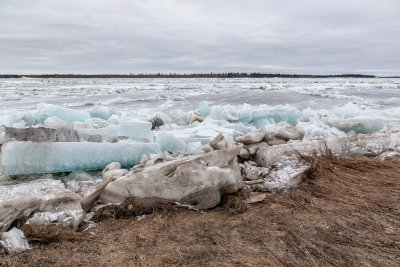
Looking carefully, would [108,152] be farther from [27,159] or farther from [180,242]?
[180,242]

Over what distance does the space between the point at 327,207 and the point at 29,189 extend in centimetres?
283

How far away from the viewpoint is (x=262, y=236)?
2318 millimetres

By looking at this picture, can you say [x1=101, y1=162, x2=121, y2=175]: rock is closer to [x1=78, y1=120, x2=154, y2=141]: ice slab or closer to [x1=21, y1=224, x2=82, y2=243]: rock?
[x1=78, y1=120, x2=154, y2=141]: ice slab

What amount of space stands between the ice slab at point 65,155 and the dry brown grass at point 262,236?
1.47 m

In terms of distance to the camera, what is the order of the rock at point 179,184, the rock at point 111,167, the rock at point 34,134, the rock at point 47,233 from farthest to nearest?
the rock at point 111,167 < the rock at point 34,134 < the rock at point 179,184 < the rock at point 47,233

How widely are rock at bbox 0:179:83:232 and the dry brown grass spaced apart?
28 centimetres

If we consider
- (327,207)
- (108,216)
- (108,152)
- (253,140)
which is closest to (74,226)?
(108,216)

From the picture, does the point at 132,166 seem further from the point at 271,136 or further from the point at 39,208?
the point at 271,136

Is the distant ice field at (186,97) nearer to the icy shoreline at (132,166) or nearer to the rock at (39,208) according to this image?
the icy shoreline at (132,166)

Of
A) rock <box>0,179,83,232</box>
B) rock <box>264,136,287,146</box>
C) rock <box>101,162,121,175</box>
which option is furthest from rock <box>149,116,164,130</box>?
rock <box>0,179,83,232</box>

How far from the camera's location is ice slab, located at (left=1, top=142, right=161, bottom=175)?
11.3 feet

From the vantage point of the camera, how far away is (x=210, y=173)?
3012mm

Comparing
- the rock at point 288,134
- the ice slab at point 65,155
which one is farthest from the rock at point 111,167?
the rock at point 288,134

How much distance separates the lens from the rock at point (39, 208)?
244cm
